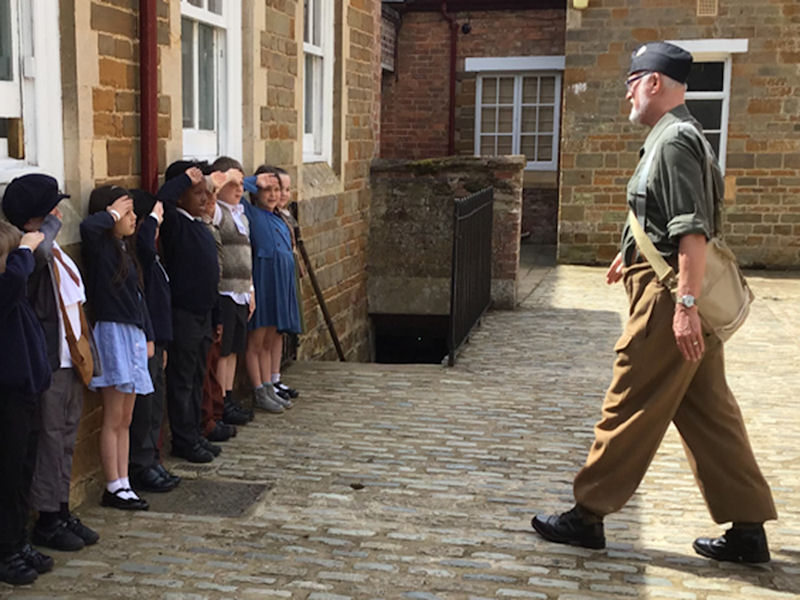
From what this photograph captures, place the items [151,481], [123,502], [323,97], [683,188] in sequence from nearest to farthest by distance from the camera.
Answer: [683,188]
[123,502]
[151,481]
[323,97]

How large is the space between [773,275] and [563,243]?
10.2 feet

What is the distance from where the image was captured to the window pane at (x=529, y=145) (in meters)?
17.5

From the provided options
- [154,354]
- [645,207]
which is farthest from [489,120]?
[645,207]

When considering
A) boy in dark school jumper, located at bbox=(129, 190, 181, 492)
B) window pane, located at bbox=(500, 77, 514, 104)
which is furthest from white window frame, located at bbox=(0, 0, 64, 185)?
window pane, located at bbox=(500, 77, 514, 104)

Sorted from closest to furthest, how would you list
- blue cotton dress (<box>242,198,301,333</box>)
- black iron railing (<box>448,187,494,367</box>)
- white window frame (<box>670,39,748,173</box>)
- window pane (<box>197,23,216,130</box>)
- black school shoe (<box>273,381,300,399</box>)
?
→ window pane (<box>197,23,216,130</box>), blue cotton dress (<box>242,198,301,333</box>), black school shoe (<box>273,381,300,399</box>), black iron railing (<box>448,187,494,367</box>), white window frame (<box>670,39,748,173</box>)

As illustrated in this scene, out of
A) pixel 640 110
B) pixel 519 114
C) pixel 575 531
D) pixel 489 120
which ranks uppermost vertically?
pixel 519 114

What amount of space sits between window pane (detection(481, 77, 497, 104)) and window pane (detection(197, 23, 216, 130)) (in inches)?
462

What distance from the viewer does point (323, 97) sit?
8703mm

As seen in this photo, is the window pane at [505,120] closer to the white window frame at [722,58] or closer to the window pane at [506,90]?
the window pane at [506,90]

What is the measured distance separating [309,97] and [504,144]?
9527 mm

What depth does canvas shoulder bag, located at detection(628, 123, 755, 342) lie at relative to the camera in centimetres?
372

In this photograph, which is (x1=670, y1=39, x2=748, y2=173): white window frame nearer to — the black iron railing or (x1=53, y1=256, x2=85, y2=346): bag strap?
the black iron railing

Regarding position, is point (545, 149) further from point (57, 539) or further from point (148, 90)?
point (57, 539)

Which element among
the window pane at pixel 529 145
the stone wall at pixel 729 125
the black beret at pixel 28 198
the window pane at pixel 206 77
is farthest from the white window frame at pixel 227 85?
the window pane at pixel 529 145
